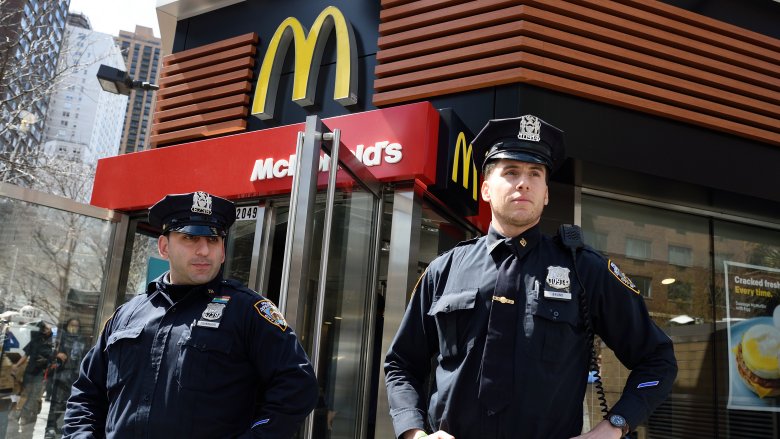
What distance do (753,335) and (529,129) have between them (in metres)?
5.64

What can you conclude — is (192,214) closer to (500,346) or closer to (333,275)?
(333,275)

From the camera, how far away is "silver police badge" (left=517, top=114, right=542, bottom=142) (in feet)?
6.62

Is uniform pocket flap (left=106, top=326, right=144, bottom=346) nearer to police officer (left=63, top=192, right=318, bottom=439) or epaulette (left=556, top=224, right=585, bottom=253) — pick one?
police officer (left=63, top=192, right=318, bottom=439)

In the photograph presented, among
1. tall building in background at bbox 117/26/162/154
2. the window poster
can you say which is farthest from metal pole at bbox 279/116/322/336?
tall building in background at bbox 117/26/162/154

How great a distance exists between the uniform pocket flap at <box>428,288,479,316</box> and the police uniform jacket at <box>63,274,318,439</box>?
577mm

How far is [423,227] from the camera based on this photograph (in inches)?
201

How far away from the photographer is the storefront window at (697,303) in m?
6.13

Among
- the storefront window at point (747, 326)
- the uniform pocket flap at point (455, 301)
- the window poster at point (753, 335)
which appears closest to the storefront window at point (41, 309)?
the uniform pocket flap at point (455, 301)

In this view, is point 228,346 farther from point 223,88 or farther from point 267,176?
point 223,88

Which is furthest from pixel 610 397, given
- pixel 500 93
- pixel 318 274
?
pixel 318 274

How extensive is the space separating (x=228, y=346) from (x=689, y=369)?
5.19 metres

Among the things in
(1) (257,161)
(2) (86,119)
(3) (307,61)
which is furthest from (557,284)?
(2) (86,119)

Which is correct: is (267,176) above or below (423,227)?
above

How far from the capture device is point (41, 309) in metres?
5.66
